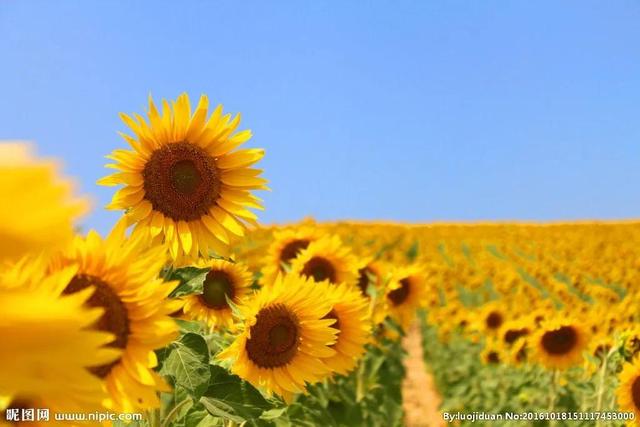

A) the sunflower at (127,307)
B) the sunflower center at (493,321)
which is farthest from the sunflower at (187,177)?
the sunflower center at (493,321)

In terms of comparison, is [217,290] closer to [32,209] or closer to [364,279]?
[364,279]

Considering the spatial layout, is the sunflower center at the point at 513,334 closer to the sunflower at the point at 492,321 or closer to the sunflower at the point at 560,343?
the sunflower at the point at 560,343

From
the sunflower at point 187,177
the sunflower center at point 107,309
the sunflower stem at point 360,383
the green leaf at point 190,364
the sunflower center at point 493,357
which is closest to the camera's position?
the sunflower center at point 107,309

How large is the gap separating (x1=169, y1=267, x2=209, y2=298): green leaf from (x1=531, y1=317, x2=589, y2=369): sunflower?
4.41 metres

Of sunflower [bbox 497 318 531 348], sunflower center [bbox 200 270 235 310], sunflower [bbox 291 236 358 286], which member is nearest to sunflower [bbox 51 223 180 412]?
sunflower center [bbox 200 270 235 310]

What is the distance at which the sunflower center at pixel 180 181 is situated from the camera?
251 centimetres

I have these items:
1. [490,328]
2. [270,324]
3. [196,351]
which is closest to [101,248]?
[196,351]

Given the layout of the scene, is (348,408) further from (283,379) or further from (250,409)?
(250,409)

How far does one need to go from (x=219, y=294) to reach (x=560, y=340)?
3459 mm

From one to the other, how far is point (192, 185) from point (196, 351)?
0.93 m

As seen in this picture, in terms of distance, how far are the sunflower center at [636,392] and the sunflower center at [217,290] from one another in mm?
2035

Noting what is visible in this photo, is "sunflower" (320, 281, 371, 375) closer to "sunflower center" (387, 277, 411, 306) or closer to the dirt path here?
"sunflower center" (387, 277, 411, 306)

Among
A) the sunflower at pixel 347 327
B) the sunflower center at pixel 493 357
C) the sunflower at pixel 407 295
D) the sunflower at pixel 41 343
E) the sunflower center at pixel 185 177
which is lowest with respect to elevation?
the sunflower at pixel 41 343

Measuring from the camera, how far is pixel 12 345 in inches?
14.4
